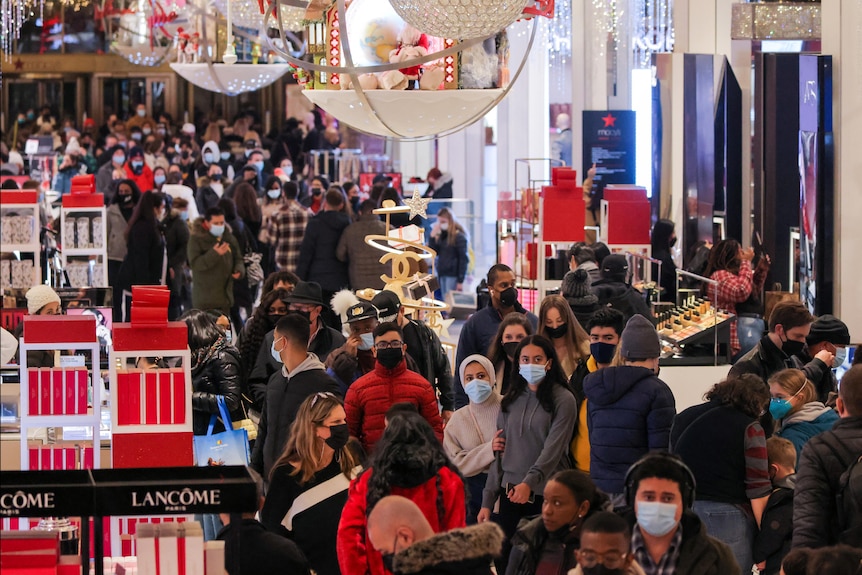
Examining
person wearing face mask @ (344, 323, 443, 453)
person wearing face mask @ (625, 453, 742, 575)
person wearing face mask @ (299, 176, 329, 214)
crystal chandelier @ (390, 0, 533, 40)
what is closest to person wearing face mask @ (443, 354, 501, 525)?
person wearing face mask @ (344, 323, 443, 453)

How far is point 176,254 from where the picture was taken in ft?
41.5

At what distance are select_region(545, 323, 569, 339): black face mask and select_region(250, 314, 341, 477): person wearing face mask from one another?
1330 millimetres

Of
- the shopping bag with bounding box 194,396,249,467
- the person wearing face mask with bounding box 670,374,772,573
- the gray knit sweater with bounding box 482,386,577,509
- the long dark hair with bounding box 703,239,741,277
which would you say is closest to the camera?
the person wearing face mask with bounding box 670,374,772,573

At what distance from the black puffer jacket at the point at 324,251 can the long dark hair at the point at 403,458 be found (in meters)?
6.84

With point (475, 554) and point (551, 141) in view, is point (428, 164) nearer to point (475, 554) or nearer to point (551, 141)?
point (551, 141)

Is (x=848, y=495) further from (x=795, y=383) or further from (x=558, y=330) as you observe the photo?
(x=558, y=330)

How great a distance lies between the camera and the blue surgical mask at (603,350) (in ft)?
20.8

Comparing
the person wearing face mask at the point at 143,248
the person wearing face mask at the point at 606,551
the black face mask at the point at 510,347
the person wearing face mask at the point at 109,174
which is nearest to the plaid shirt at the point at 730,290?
the black face mask at the point at 510,347

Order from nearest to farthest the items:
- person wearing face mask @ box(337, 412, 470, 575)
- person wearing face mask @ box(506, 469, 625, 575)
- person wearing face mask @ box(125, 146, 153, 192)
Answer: person wearing face mask @ box(506, 469, 625, 575)
person wearing face mask @ box(337, 412, 470, 575)
person wearing face mask @ box(125, 146, 153, 192)

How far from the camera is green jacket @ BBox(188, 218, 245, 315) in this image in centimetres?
1148

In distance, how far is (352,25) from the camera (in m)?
5.36

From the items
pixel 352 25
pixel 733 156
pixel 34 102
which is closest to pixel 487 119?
pixel 733 156

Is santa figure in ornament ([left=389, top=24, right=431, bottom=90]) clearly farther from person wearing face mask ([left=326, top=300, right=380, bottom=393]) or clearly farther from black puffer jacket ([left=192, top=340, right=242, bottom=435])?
black puffer jacket ([left=192, top=340, right=242, bottom=435])

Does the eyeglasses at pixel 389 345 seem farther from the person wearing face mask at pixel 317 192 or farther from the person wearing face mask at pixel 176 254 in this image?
the person wearing face mask at pixel 317 192
